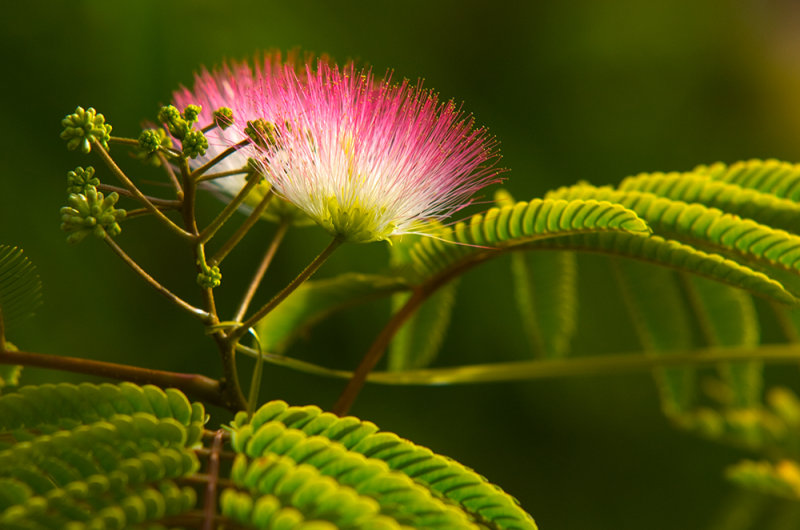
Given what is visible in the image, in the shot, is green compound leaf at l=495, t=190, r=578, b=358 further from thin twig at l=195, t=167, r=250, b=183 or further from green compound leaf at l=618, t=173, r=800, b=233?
thin twig at l=195, t=167, r=250, b=183

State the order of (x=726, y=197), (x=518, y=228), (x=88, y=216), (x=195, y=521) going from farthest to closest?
(x=726, y=197)
(x=518, y=228)
(x=88, y=216)
(x=195, y=521)

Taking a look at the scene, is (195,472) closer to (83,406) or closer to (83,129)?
(83,406)

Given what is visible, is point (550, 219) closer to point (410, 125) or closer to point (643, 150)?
point (410, 125)

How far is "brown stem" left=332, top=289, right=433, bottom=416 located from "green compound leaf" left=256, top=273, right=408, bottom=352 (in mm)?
63

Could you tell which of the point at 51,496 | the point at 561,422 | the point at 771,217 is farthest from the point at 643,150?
the point at 51,496

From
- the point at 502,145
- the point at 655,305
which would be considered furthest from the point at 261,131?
the point at 502,145

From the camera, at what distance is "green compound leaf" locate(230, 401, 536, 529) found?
422 mm

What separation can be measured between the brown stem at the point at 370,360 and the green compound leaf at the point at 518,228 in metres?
0.05

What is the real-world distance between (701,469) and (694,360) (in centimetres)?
183

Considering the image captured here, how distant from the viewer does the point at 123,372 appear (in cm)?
62

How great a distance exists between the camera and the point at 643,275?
1116mm

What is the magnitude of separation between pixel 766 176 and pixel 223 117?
68 centimetres

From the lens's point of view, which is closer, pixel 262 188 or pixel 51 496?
pixel 51 496

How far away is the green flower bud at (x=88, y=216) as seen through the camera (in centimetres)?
54
